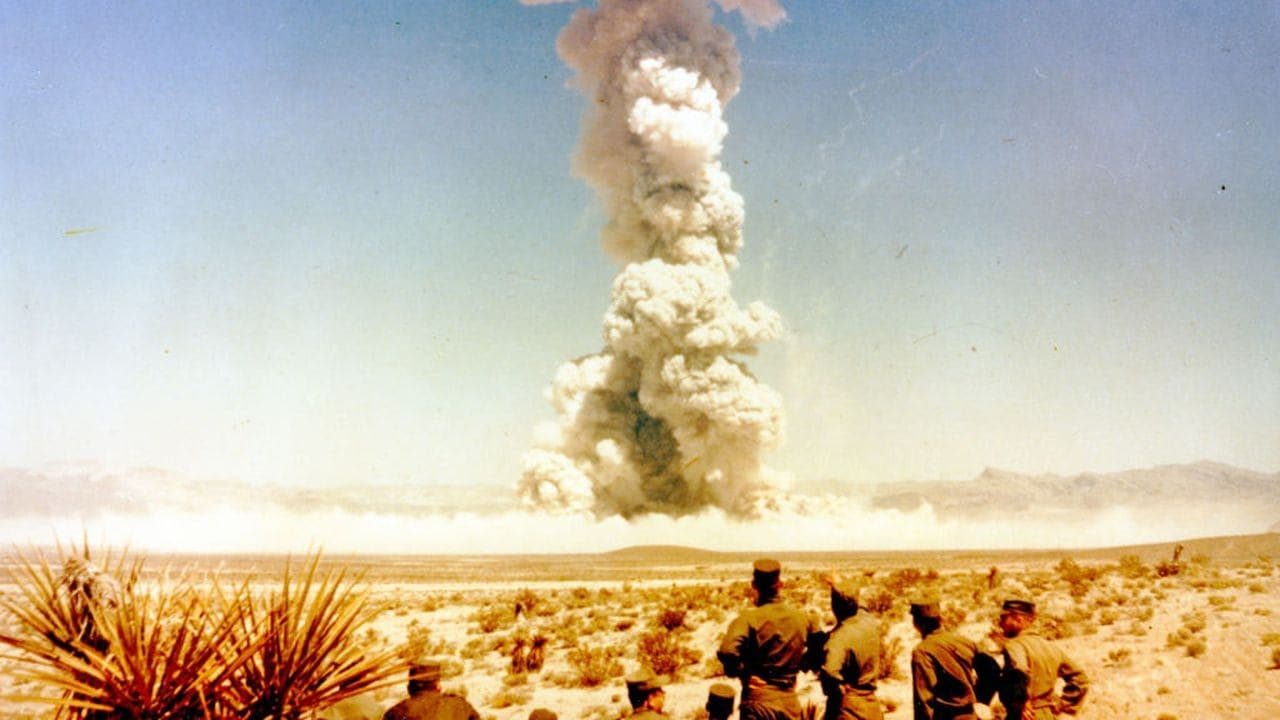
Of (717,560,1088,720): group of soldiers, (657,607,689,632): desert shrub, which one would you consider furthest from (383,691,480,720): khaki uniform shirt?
(657,607,689,632): desert shrub

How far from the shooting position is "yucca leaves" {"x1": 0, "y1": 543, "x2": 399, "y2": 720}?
116 inches

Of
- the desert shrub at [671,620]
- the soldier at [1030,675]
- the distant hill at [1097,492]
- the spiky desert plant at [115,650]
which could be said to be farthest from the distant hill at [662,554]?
the distant hill at [1097,492]

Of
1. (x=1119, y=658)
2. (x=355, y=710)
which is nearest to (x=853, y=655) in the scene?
(x=355, y=710)

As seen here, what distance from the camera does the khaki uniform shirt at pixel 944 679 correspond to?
5.23 meters

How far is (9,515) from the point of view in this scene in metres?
148

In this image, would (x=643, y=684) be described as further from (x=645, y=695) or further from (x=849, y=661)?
(x=849, y=661)

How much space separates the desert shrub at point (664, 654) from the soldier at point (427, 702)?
9.93 m

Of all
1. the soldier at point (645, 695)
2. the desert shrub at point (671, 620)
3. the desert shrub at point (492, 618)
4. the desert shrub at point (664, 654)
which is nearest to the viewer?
the soldier at point (645, 695)

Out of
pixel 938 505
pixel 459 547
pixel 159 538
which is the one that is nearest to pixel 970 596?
pixel 459 547

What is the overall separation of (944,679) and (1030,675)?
564 millimetres

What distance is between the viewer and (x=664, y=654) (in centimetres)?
1470

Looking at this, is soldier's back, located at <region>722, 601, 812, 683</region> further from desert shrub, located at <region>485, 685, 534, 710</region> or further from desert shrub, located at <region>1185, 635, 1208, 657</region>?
desert shrub, located at <region>1185, 635, 1208, 657</region>

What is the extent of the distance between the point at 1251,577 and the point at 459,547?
68.6 metres

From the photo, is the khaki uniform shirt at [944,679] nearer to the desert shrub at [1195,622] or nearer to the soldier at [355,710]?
the soldier at [355,710]
